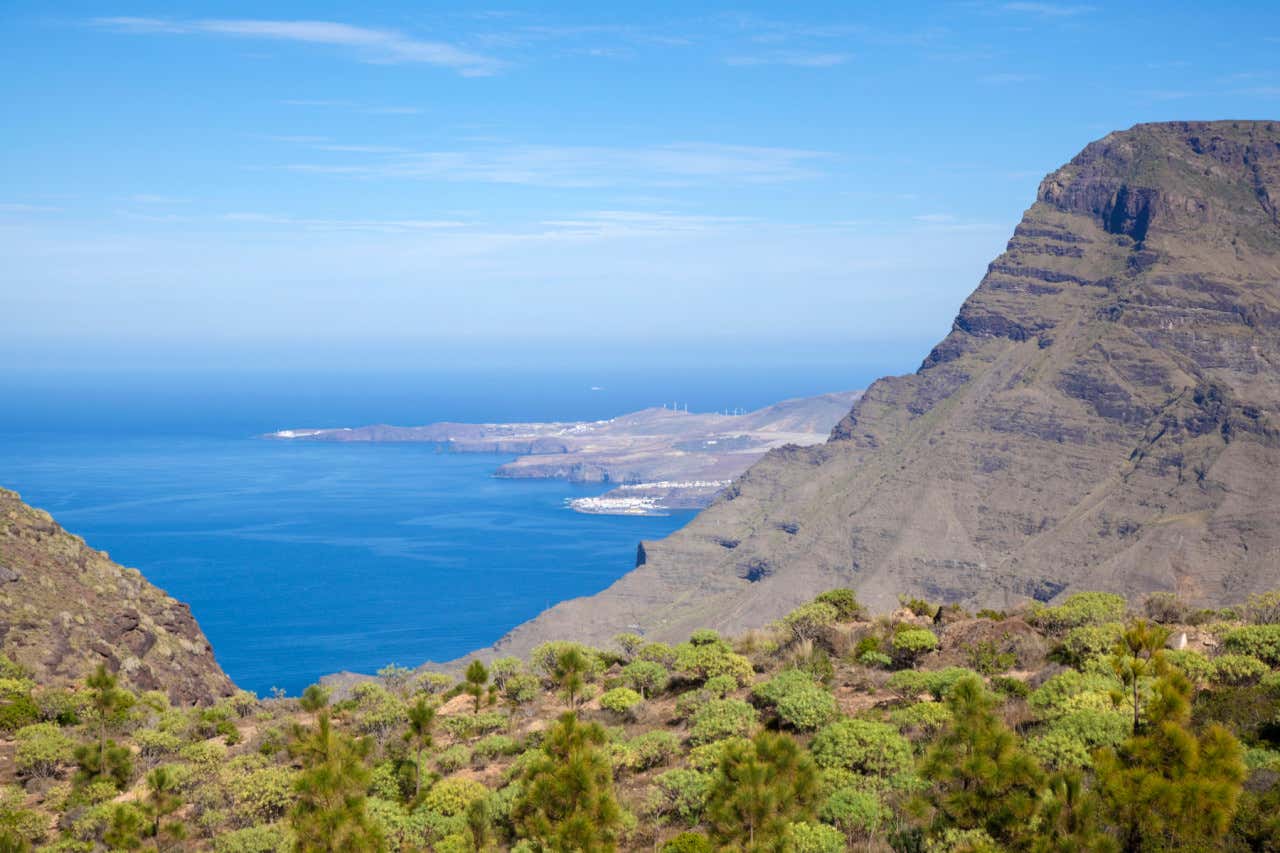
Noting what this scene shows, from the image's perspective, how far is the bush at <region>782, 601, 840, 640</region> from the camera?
37.5m

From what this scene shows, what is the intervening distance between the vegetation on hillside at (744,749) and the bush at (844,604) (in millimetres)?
586

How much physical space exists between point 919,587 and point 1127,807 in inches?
5499

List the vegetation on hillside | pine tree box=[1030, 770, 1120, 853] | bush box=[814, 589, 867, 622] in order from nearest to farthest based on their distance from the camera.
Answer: pine tree box=[1030, 770, 1120, 853]
the vegetation on hillside
bush box=[814, 589, 867, 622]

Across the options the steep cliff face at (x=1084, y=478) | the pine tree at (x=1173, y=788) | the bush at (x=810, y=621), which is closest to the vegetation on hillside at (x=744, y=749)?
the pine tree at (x=1173, y=788)

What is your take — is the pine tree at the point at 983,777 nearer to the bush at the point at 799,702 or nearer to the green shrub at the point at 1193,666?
the bush at the point at 799,702

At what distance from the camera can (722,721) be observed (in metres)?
26.5

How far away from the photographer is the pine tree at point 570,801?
1784cm

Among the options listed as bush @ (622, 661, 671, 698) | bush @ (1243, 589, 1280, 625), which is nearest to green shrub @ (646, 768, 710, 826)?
bush @ (622, 661, 671, 698)

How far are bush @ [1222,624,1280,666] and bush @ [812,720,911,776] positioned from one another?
11.4 meters

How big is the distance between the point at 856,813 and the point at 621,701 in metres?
11.4

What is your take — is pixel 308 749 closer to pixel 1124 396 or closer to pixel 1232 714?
pixel 1232 714

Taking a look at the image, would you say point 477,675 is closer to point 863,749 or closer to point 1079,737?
point 863,749

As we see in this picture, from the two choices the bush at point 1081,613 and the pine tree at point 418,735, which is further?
the bush at point 1081,613

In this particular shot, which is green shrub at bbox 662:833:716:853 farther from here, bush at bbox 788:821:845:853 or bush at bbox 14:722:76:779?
bush at bbox 14:722:76:779
